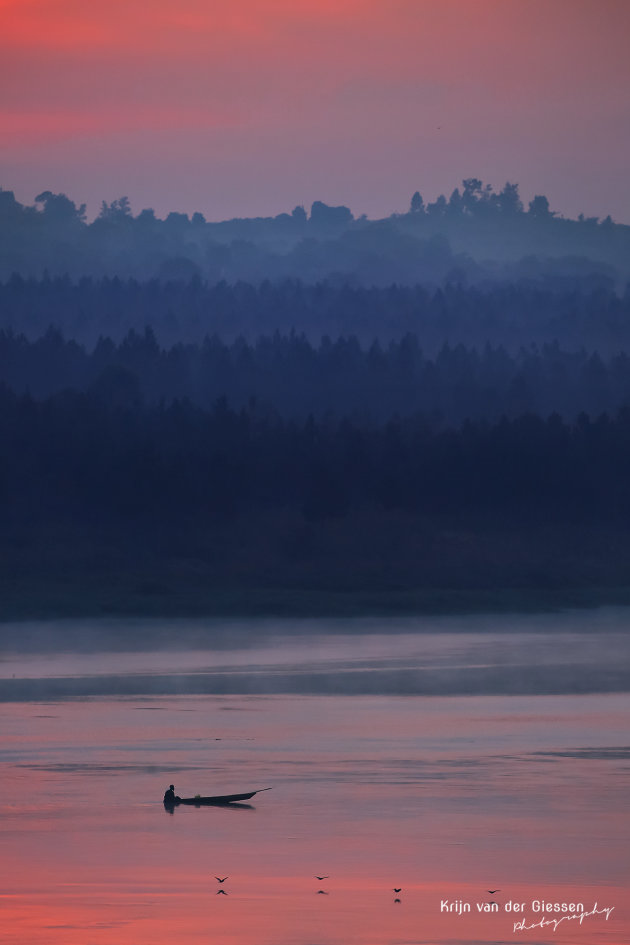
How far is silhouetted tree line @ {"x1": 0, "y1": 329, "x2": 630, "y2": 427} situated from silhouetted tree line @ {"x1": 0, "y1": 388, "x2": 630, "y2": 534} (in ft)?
69.6

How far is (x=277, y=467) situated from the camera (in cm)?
11975

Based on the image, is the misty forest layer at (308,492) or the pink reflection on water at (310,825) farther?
the misty forest layer at (308,492)

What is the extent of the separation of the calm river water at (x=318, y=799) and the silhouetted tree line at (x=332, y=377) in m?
90.7

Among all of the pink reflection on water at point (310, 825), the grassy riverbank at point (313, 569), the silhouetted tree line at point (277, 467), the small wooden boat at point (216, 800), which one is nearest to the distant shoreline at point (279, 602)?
the grassy riverbank at point (313, 569)

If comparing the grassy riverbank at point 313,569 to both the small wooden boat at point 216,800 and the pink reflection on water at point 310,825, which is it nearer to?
the pink reflection on water at point 310,825

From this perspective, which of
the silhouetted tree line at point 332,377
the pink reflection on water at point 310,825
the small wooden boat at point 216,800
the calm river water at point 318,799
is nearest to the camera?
the pink reflection on water at point 310,825

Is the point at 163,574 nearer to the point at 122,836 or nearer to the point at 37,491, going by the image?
the point at 37,491

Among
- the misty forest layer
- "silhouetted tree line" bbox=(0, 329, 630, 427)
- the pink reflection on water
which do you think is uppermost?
"silhouetted tree line" bbox=(0, 329, 630, 427)

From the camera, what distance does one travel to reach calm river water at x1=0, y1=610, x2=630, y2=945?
25484 millimetres

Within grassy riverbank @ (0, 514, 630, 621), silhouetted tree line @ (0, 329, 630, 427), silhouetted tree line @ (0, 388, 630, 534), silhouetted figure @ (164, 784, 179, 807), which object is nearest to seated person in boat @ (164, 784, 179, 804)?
silhouetted figure @ (164, 784, 179, 807)

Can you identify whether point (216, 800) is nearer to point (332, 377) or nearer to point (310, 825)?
point (310, 825)

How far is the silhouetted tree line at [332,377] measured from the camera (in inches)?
6102

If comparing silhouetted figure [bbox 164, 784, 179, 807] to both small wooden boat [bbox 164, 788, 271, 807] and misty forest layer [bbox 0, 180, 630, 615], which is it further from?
misty forest layer [bbox 0, 180, 630, 615]

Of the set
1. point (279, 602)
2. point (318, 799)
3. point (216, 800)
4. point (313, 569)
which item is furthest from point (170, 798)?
point (313, 569)
